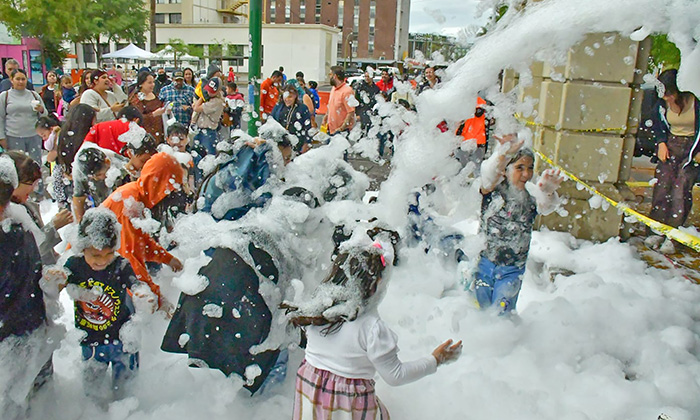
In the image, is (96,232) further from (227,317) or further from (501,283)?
(501,283)

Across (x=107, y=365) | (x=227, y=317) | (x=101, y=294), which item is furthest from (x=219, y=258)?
(x=107, y=365)

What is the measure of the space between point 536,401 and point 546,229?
10.3 feet

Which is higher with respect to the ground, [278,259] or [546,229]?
[278,259]

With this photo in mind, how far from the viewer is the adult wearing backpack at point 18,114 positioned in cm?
750

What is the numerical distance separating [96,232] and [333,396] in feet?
4.75

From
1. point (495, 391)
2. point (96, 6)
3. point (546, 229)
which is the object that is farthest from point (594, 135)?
point (96, 6)

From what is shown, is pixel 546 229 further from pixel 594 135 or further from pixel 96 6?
pixel 96 6

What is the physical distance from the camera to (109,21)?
125ft

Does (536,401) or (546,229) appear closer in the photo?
(536,401)

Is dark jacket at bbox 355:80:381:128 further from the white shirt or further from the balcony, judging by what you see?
the balcony

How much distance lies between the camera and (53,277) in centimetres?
289

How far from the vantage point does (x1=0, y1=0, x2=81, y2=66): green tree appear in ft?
99.8

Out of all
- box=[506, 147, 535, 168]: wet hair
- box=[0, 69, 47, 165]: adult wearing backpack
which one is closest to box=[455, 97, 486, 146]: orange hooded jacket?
box=[506, 147, 535, 168]: wet hair

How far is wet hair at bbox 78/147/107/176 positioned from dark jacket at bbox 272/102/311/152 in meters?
3.93
